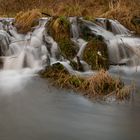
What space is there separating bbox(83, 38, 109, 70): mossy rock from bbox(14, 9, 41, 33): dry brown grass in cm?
279

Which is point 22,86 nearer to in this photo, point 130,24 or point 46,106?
point 46,106

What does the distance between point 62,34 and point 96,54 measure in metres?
1.90

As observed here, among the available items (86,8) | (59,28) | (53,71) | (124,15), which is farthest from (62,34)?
(86,8)

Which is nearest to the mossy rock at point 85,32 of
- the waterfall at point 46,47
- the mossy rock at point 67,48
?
the waterfall at point 46,47

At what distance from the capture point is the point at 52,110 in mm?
7730

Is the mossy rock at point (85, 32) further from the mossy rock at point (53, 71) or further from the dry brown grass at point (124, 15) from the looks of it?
the dry brown grass at point (124, 15)

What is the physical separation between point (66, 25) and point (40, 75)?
3.05m

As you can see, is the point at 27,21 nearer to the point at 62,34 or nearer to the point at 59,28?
the point at 59,28

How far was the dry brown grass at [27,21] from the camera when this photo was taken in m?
13.8

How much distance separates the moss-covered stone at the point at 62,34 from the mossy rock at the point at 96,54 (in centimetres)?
58

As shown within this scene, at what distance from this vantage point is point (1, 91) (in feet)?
29.3

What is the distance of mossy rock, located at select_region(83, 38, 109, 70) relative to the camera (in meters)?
11.0

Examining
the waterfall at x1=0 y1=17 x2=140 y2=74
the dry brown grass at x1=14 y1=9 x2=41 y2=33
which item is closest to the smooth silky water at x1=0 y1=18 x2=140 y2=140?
the waterfall at x1=0 y1=17 x2=140 y2=74

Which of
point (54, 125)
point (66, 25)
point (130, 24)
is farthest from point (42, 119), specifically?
point (130, 24)
